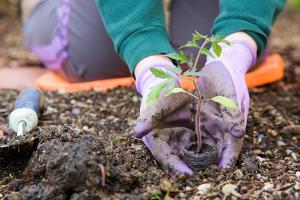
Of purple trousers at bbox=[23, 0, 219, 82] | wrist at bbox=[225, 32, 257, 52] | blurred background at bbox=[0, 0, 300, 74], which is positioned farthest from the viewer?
blurred background at bbox=[0, 0, 300, 74]

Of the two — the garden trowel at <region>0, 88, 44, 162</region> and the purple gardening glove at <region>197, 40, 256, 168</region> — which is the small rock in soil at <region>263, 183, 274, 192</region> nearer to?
the purple gardening glove at <region>197, 40, 256, 168</region>

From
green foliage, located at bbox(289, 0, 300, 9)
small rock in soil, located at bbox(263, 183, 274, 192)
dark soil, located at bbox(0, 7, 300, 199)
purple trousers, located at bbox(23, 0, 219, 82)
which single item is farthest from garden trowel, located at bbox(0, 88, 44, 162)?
green foliage, located at bbox(289, 0, 300, 9)

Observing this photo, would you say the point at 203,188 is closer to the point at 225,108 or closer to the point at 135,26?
the point at 225,108

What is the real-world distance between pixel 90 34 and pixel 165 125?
2.60 ft

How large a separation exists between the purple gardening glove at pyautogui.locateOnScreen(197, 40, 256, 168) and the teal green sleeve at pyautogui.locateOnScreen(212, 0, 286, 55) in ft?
0.30

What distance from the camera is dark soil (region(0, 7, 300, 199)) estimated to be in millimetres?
1063

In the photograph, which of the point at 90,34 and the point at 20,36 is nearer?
the point at 90,34

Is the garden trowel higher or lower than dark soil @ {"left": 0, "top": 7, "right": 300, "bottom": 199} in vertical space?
higher

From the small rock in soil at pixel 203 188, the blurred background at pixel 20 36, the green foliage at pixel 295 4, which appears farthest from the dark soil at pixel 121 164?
the green foliage at pixel 295 4

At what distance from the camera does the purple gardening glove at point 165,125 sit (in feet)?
3.90

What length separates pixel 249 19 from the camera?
1.47 m

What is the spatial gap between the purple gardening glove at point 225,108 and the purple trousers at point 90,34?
589 mm

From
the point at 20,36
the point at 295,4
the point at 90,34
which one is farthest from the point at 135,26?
the point at 295,4

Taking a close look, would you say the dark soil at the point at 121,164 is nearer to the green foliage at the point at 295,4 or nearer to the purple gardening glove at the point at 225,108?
the purple gardening glove at the point at 225,108
